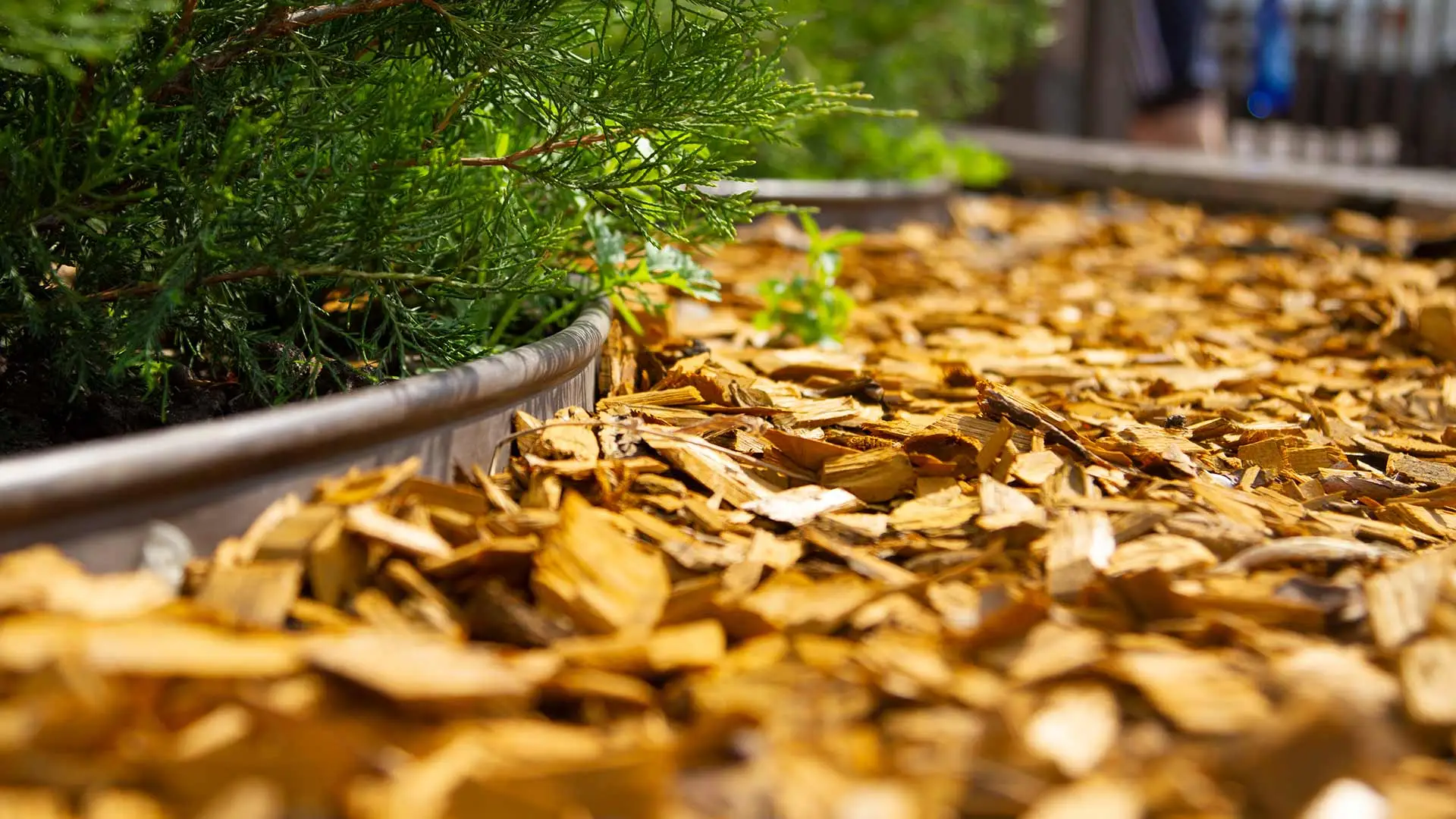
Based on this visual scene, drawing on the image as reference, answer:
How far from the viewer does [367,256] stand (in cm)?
186

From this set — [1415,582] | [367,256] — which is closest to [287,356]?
[367,256]

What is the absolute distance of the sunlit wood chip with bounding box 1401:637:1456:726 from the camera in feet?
4.30

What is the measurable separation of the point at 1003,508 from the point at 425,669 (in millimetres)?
939

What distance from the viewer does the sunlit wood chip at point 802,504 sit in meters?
1.85

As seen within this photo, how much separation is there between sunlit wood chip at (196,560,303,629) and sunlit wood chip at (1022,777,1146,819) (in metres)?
0.84

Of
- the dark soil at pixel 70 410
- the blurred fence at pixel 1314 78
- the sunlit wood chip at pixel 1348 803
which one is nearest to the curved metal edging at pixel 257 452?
the dark soil at pixel 70 410

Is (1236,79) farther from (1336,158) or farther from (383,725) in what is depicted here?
(383,725)

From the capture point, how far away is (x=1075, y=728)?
1.28m

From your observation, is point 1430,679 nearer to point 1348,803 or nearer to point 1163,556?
point 1348,803

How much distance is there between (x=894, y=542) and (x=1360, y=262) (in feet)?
11.4

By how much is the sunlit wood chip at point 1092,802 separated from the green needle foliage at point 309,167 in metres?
1.13

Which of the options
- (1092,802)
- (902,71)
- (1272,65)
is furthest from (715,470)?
(1272,65)

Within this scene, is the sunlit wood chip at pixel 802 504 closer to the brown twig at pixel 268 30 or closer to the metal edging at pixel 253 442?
the metal edging at pixel 253 442

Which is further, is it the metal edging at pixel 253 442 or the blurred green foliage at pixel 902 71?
the blurred green foliage at pixel 902 71
